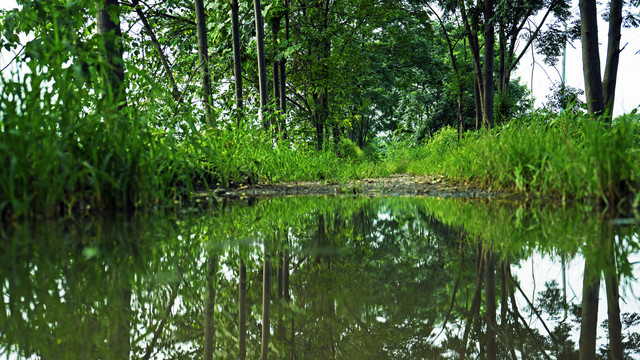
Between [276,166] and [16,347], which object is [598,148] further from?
[276,166]

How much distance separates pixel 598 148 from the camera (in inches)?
106

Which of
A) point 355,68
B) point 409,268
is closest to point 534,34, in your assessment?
point 355,68

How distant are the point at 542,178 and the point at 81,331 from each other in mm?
3263

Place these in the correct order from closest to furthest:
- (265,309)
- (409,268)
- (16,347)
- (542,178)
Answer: (16,347) < (265,309) < (409,268) < (542,178)

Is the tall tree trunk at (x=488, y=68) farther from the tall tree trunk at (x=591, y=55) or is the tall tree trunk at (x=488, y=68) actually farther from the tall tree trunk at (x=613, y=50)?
the tall tree trunk at (x=591, y=55)

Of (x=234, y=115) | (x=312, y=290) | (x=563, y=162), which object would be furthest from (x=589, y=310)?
(x=234, y=115)

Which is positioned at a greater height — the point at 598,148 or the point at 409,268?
the point at 598,148

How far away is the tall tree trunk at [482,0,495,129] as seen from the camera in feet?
28.3

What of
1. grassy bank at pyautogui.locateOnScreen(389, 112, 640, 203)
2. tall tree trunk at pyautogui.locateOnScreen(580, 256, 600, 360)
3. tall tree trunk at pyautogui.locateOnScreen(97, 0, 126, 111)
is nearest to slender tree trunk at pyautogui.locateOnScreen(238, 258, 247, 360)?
tall tree trunk at pyautogui.locateOnScreen(580, 256, 600, 360)

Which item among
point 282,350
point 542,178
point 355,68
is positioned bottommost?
point 282,350

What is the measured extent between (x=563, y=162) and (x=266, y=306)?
102 inches

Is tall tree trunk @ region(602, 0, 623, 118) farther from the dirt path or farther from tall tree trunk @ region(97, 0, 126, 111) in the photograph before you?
tall tree trunk @ region(97, 0, 126, 111)

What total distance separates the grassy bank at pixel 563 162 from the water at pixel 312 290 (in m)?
0.61

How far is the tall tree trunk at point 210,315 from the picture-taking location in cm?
103
